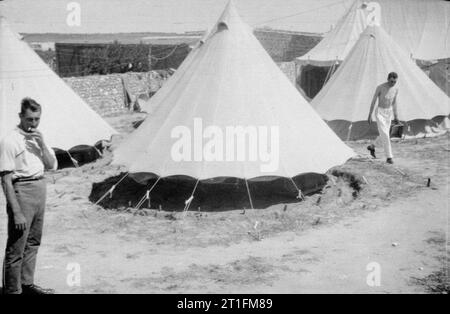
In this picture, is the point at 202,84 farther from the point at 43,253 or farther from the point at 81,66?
the point at 81,66

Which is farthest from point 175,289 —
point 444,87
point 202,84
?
point 444,87

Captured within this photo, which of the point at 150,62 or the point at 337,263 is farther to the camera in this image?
the point at 150,62

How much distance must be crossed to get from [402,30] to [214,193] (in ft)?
61.9

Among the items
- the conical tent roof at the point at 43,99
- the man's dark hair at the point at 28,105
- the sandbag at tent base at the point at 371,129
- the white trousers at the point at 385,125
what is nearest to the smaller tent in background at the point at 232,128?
the white trousers at the point at 385,125

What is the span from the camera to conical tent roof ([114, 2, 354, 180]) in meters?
8.23

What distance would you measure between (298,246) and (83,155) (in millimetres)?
6682

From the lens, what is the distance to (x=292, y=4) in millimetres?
31750

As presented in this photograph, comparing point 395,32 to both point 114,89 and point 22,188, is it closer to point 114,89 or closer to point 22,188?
point 114,89

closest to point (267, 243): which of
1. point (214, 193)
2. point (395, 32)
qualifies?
point (214, 193)

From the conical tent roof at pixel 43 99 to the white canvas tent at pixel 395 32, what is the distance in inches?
445

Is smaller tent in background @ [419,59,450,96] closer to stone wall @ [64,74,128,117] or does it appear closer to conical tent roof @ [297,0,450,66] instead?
conical tent roof @ [297,0,450,66]

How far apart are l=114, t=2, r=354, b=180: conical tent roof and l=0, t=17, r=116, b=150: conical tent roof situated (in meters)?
2.70

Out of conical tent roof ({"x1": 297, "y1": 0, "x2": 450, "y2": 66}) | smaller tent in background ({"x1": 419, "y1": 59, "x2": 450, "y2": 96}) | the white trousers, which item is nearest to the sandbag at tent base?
the white trousers

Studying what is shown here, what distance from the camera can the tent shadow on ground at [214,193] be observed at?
8.48 metres
